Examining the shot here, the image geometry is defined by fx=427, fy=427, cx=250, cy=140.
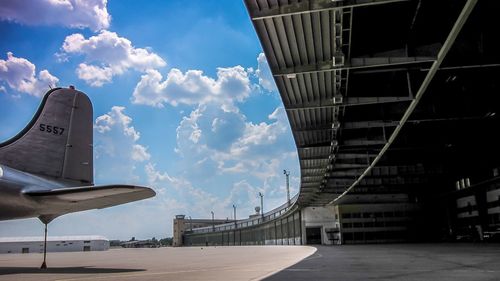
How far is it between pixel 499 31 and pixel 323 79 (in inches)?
277

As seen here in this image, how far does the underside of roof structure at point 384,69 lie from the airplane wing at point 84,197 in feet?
22.4

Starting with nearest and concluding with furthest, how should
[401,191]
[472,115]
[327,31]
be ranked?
[327,31], [472,115], [401,191]

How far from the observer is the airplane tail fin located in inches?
669

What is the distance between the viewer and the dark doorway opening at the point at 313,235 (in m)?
75.6

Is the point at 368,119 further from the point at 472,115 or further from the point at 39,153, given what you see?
the point at 39,153

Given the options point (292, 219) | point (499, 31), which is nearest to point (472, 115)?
point (499, 31)

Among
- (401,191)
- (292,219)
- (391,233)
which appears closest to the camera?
(401,191)

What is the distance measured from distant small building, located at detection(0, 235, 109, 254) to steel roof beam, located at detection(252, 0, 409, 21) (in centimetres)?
7462

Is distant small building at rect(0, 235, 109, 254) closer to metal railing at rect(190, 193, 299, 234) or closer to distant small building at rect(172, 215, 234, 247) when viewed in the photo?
metal railing at rect(190, 193, 299, 234)

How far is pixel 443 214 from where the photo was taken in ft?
208

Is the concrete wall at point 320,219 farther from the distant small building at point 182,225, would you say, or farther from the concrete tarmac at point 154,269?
the distant small building at point 182,225

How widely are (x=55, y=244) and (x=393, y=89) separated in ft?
256

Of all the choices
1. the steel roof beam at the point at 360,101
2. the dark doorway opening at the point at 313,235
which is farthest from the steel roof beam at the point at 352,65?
the dark doorway opening at the point at 313,235

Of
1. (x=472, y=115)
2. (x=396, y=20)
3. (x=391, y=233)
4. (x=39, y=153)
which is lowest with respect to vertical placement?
(x=391, y=233)
